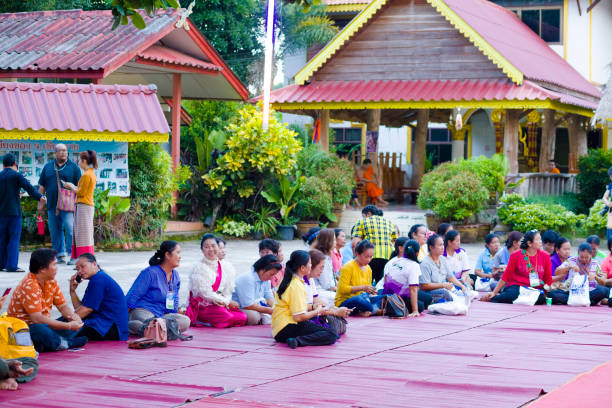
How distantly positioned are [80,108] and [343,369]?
9.77 metres

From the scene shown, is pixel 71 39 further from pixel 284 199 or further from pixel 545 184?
pixel 545 184

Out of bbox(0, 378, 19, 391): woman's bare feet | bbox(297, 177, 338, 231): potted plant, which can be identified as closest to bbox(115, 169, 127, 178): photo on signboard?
bbox(297, 177, 338, 231): potted plant

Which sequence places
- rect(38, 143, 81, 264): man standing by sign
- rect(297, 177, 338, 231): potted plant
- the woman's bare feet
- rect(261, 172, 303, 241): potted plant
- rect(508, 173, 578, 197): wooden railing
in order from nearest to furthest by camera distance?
the woman's bare feet
rect(38, 143, 81, 264): man standing by sign
rect(261, 172, 303, 241): potted plant
rect(297, 177, 338, 231): potted plant
rect(508, 173, 578, 197): wooden railing

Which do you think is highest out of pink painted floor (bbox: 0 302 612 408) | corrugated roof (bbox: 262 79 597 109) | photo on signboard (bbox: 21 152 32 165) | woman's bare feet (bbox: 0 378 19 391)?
corrugated roof (bbox: 262 79 597 109)

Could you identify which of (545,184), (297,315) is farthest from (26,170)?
(545,184)

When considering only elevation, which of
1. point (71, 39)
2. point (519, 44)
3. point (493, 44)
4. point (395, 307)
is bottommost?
point (395, 307)

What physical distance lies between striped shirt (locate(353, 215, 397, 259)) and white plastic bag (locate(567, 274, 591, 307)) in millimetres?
2407

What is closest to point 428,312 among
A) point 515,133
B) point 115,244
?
point 115,244

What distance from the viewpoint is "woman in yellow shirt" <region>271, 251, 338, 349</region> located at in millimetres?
8961

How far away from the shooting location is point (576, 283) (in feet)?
39.9

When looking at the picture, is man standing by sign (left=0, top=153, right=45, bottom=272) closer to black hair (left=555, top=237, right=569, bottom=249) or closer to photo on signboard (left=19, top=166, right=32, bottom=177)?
photo on signboard (left=19, top=166, right=32, bottom=177)

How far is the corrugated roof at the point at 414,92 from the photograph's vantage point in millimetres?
20750

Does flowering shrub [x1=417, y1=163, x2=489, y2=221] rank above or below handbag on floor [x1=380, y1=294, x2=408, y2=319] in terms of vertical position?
above

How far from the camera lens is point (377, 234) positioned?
1275 cm
